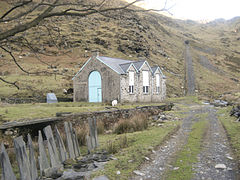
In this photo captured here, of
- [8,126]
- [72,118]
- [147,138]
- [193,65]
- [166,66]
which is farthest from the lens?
[193,65]

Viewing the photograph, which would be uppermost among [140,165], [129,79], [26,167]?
[129,79]

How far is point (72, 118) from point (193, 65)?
223ft

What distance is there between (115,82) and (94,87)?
371cm

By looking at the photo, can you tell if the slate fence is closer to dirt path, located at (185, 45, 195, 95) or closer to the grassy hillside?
the grassy hillside

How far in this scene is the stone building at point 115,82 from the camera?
26.5 meters

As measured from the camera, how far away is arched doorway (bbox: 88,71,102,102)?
1105 inches

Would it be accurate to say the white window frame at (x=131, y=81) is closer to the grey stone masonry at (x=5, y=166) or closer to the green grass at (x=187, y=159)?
the green grass at (x=187, y=159)

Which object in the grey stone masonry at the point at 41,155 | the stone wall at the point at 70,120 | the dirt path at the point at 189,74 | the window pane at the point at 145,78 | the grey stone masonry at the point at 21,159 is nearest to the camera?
the grey stone masonry at the point at 21,159

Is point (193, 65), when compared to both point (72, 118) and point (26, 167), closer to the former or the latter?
point (72, 118)

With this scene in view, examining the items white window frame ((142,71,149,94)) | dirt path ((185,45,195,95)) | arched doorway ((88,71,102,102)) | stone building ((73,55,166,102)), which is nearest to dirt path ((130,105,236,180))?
stone building ((73,55,166,102))

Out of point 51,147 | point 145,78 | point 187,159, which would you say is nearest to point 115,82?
point 145,78

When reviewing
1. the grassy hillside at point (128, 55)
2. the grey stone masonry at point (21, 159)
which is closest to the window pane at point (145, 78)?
the grassy hillside at point (128, 55)

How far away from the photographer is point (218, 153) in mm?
7078

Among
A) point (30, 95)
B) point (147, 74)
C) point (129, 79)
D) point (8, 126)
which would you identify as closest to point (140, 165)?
point (8, 126)
